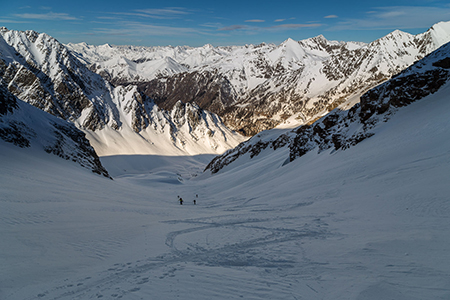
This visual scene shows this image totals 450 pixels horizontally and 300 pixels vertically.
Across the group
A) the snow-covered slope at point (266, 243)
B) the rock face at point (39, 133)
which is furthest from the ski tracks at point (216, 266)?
the rock face at point (39, 133)

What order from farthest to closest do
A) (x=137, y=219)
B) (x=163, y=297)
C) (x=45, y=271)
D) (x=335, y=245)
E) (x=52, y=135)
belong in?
(x=52, y=135), (x=137, y=219), (x=335, y=245), (x=45, y=271), (x=163, y=297)

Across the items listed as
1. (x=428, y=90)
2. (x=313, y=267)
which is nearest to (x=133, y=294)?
(x=313, y=267)

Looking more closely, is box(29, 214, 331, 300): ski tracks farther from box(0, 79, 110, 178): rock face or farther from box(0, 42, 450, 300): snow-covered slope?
box(0, 79, 110, 178): rock face

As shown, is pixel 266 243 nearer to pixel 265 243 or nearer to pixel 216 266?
pixel 265 243

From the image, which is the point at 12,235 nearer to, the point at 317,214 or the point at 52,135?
the point at 317,214

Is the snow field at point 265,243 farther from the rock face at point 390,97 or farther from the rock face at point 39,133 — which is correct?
the rock face at point 39,133

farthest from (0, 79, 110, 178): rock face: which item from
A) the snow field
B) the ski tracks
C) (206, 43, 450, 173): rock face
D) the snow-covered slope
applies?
(206, 43, 450, 173): rock face
